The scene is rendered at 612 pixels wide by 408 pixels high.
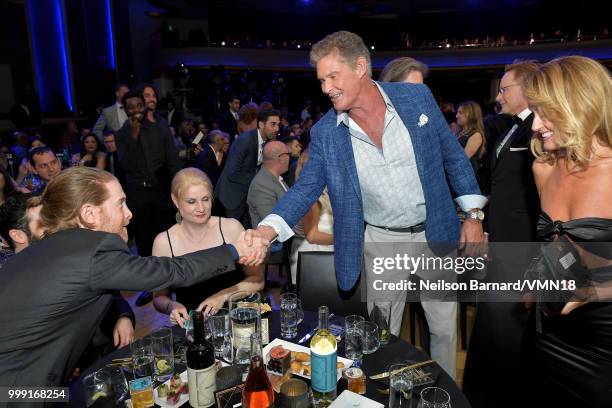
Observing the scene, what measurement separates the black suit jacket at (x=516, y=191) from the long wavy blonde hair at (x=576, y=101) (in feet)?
3.65

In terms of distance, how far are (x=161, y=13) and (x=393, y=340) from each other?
16698mm

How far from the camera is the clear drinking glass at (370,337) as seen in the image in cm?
167

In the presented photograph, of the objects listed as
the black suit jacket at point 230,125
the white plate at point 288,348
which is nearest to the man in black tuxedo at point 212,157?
the black suit jacket at point 230,125

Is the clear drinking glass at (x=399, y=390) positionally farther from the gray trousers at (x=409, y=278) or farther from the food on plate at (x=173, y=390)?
the gray trousers at (x=409, y=278)

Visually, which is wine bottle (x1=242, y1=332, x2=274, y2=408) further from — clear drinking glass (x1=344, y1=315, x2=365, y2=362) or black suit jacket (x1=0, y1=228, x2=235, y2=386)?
black suit jacket (x1=0, y1=228, x2=235, y2=386)

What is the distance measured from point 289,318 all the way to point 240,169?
2.82 metres

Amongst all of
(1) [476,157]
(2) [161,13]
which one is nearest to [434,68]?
(2) [161,13]

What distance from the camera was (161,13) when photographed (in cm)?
1580

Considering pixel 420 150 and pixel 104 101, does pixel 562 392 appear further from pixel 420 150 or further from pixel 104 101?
pixel 104 101

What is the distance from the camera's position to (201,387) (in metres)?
1.34

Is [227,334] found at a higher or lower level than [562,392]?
higher

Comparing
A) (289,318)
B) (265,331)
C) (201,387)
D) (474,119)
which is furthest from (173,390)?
(474,119)

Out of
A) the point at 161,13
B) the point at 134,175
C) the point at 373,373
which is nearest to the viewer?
the point at 373,373

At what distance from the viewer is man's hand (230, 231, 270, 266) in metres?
2.00
